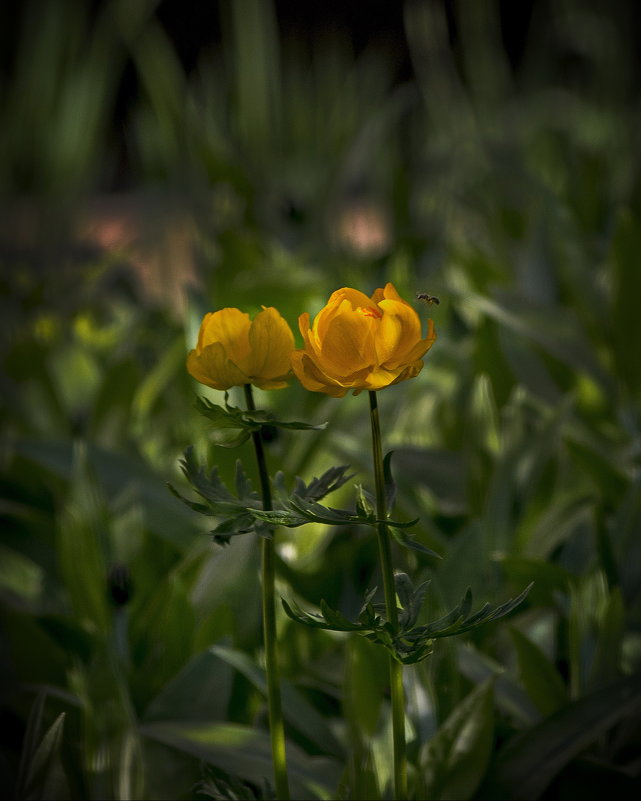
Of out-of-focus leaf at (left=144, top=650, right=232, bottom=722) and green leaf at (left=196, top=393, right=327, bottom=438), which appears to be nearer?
green leaf at (left=196, top=393, right=327, bottom=438)

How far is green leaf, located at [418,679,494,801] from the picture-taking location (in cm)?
46

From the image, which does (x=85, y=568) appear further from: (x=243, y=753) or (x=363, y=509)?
(x=363, y=509)

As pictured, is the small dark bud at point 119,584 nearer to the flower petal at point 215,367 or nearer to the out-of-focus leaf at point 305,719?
the out-of-focus leaf at point 305,719

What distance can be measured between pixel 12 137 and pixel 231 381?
1030 mm

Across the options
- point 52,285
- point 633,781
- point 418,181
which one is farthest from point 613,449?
point 418,181

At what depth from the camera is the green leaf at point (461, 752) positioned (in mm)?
461

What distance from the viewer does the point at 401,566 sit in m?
0.65

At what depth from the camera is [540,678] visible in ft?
1.76

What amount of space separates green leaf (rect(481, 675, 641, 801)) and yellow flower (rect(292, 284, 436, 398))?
0.26 meters

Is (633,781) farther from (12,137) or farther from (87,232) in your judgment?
(87,232)

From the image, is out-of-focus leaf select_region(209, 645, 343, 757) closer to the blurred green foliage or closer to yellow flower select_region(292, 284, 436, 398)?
the blurred green foliage

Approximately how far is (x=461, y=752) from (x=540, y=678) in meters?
0.10

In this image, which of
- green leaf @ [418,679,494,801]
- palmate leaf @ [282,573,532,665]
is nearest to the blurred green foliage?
green leaf @ [418,679,494,801]

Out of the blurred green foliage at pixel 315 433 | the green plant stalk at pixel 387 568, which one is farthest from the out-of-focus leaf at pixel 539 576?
the green plant stalk at pixel 387 568
